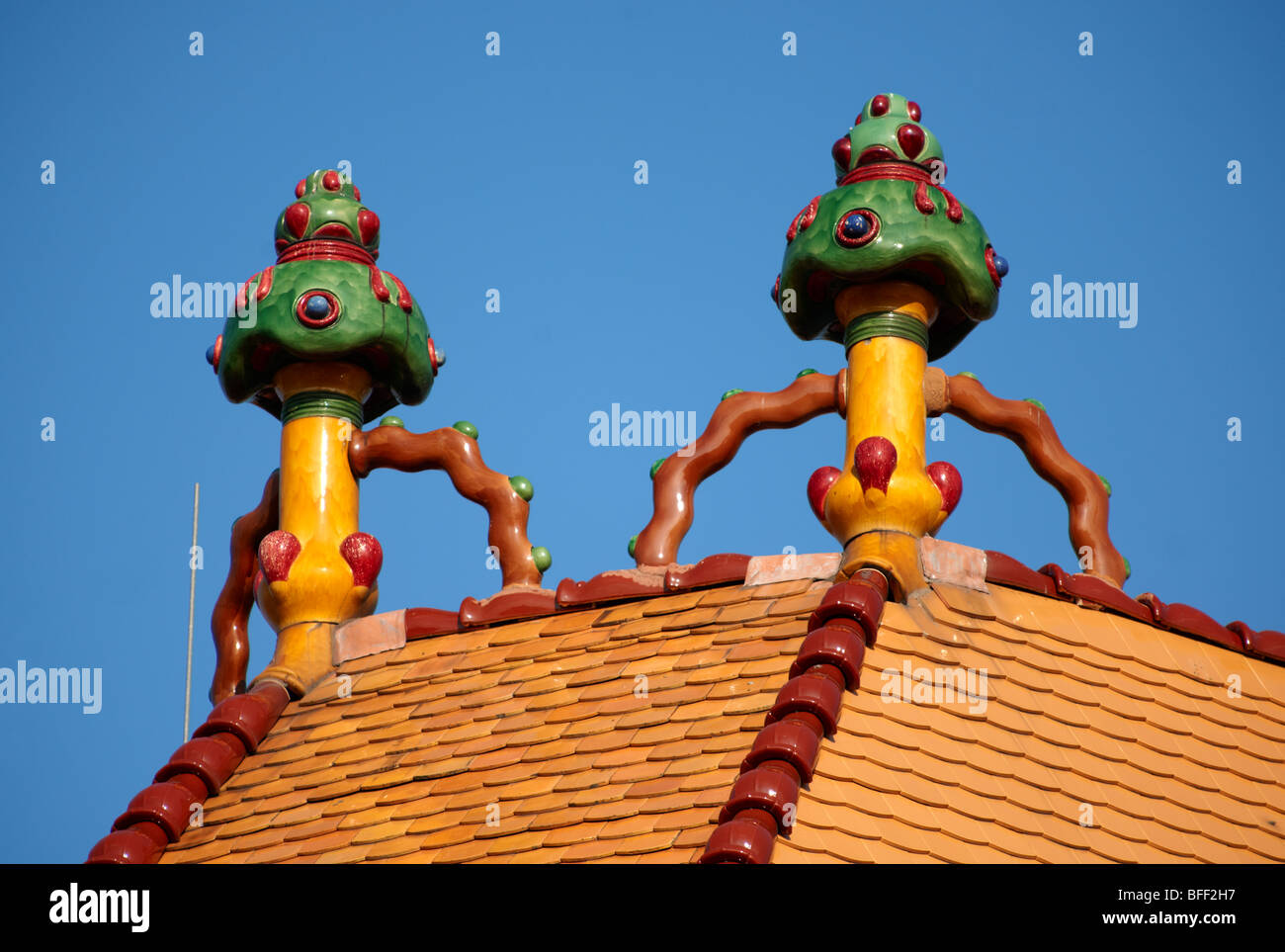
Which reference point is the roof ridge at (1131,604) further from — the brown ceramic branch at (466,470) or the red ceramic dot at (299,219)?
the red ceramic dot at (299,219)

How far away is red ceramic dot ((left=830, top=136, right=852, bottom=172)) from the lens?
14.2 meters

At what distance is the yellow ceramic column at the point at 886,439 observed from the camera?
42.7 ft

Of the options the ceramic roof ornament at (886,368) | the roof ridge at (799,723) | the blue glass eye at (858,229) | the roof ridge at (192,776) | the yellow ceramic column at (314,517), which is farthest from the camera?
the yellow ceramic column at (314,517)

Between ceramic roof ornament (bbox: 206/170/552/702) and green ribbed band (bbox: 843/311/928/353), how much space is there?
218 cm

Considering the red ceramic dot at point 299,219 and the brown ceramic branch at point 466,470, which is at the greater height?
the red ceramic dot at point 299,219

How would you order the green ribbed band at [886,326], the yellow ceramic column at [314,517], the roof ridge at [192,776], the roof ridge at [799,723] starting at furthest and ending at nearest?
1. the yellow ceramic column at [314,517]
2. the green ribbed band at [886,326]
3. the roof ridge at [192,776]
4. the roof ridge at [799,723]

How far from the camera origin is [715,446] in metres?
14.0

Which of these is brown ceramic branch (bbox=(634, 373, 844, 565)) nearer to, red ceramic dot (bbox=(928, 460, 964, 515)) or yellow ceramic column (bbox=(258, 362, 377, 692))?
red ceramic dot (bbox=(928, 460, 964, 515))

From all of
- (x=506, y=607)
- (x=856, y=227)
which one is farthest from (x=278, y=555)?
(x=856, y=227)

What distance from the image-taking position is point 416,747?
1310cm

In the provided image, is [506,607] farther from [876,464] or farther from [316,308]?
[876,464]

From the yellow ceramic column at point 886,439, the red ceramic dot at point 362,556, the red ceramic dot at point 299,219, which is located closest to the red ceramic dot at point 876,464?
the yellow ceramic column at point 886,439

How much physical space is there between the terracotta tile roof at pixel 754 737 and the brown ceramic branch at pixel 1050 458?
0.51m
